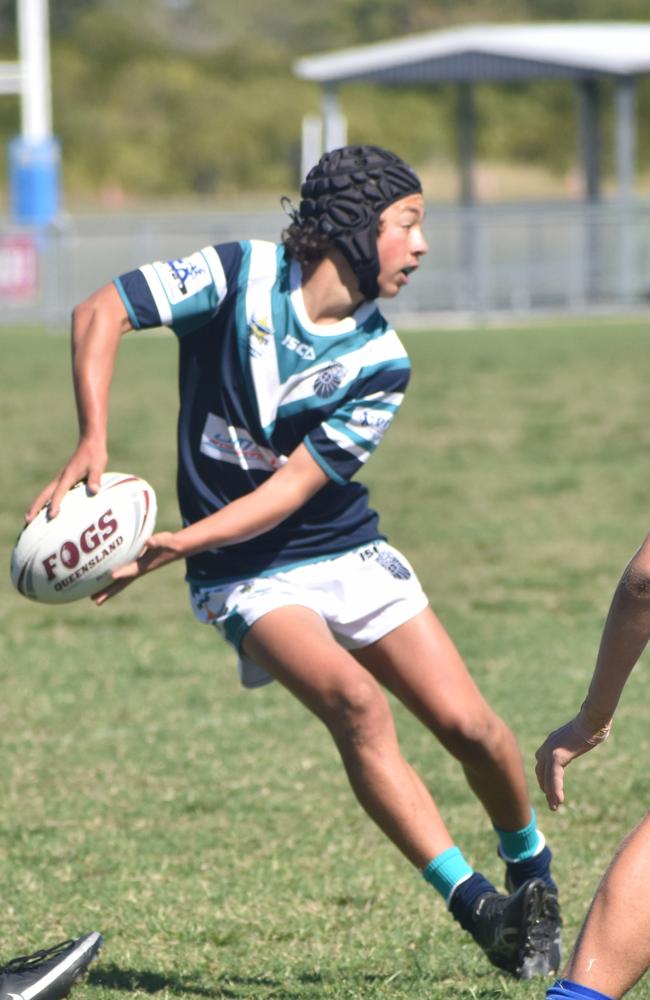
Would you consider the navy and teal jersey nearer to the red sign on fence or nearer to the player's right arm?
the player's right arm

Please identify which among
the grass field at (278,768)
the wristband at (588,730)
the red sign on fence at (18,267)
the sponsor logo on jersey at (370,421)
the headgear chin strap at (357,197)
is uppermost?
the headgear chin strap at (357,197)

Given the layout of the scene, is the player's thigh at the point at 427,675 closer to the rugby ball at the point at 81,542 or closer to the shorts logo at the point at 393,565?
the shorts logo at the point at 393,565

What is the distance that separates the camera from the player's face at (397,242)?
14.0 feet

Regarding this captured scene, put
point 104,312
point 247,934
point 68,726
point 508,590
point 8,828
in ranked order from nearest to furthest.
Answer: point 104,312, point 247,934, point 8,828, point 68,726, point 508,590

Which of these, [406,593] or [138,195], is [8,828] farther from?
[138,195]

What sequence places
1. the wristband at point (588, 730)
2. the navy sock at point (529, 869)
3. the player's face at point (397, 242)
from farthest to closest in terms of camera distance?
the navy sock at point (529, 869) < the player's face at point (397, 242) < the wristband at point (588, 730)

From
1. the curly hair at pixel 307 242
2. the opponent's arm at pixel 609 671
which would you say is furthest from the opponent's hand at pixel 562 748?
the curly hair at pixel 307 242

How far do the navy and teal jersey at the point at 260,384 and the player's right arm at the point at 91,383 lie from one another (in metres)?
0.06

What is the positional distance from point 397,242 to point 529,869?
1670mm

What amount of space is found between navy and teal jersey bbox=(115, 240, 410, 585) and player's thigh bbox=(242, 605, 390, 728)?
209mm

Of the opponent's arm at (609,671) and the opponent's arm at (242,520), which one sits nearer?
the opponent's arm at (609,671)

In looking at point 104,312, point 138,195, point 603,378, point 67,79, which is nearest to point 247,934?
point 104,312

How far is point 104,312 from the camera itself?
4281 mm

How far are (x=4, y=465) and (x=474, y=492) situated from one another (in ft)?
12.1
